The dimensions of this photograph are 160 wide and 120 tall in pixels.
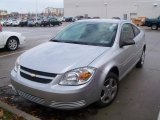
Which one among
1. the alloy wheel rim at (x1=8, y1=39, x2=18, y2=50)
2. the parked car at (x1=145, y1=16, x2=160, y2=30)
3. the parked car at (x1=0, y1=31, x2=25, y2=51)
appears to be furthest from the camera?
the parked car at (x1=145, y1=16, x2=160, y2=30)

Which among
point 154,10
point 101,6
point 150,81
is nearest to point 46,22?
point 154,10

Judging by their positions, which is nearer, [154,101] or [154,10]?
[154,101]

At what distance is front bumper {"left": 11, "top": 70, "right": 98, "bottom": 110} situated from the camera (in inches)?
143

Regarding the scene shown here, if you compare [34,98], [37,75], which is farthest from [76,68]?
[34,98]

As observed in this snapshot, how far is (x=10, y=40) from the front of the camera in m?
10.6

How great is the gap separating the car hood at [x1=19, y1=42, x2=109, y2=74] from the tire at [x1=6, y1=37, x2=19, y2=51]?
240 inches

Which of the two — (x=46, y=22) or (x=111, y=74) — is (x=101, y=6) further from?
(x=111, y=74)

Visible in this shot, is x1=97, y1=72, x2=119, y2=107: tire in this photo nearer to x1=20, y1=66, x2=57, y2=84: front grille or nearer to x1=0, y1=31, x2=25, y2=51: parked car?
x1=20, y1=66, x2=57, y2=84: front grille

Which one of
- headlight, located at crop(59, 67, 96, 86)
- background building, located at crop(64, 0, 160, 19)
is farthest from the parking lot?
background building, located at crop(64, 0, 160, 19)

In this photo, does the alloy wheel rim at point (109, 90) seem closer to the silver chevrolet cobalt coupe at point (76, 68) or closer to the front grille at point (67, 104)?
the silver chevrolet cobalt coupe at point (76, 68)

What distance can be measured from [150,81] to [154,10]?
44.0m

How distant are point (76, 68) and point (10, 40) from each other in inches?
295

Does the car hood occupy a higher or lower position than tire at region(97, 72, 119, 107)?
higher

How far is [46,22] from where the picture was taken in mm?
41094
